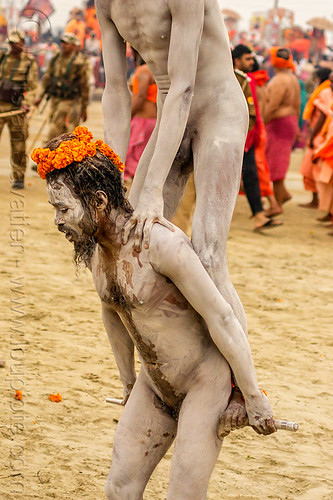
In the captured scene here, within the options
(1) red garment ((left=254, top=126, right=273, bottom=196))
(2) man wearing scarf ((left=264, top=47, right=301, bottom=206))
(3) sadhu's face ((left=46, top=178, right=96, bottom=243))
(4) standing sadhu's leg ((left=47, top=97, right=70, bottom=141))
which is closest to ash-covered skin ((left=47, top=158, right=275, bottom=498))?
(3) sadhu's face ((left=46, top=178, right=96, bottom=243))

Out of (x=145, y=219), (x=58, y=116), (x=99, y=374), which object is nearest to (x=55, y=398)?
(x=99, y=374)

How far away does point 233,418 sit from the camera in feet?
9.98

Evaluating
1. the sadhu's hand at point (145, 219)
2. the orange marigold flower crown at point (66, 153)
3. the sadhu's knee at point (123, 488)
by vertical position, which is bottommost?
the sadhu's knee at point (123, 488)

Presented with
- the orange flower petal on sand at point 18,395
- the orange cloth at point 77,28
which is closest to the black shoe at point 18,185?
the orange flower petal on sand at point 18,395

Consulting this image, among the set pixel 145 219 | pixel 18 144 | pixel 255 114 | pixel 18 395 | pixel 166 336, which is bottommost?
pixel 18 144

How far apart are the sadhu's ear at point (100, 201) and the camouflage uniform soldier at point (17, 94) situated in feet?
29.8

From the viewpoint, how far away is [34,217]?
10656 millimetres

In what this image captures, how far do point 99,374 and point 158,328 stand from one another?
263 centimetres

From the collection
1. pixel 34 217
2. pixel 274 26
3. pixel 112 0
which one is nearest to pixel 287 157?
pixel 34 217

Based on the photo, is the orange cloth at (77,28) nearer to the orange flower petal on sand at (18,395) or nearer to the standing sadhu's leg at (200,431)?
the orange flower petal on sand at (18,395)

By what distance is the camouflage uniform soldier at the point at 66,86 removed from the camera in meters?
13.4

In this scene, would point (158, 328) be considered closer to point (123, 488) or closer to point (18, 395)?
point (123, 488)

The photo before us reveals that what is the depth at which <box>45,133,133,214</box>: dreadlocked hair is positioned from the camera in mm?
2881

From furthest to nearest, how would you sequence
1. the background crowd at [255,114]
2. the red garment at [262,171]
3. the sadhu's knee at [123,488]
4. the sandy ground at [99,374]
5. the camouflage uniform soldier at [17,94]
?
the camouflage uniform soldier at [17,94] → the red garment at [262,171] → the background crowd at [255,114] → the sandy ground at [99,374] → the sadhu's knee at [123,488]
